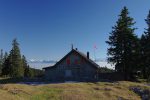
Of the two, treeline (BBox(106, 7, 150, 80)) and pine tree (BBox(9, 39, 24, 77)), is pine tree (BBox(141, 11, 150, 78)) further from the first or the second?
pine tree (BBox(9, 39, 24, 77))

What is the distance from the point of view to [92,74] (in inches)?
2121

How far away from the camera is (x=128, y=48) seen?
51.0m

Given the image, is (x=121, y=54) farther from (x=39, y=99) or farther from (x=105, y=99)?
(x=39, y=99)

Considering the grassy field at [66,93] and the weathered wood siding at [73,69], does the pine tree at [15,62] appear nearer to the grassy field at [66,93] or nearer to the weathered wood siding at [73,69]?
the weathered wood siding at [73,69]

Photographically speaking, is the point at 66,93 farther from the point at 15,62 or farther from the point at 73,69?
the point at 15,62

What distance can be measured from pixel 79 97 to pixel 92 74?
25203mm

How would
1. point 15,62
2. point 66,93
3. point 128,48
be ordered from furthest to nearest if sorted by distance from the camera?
1. point 15,62
2. point 128,48
3. point 66,93

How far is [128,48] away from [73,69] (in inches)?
503

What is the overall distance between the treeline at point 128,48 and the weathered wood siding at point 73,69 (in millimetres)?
4954

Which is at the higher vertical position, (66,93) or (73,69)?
(73,69)

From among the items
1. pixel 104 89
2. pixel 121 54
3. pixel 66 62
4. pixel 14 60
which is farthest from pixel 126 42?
pixel 14 60

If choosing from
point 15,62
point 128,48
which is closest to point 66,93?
point 128,48

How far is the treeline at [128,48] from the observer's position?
50719 mm

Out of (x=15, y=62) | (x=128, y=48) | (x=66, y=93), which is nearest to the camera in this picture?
(x=66, y=93)
